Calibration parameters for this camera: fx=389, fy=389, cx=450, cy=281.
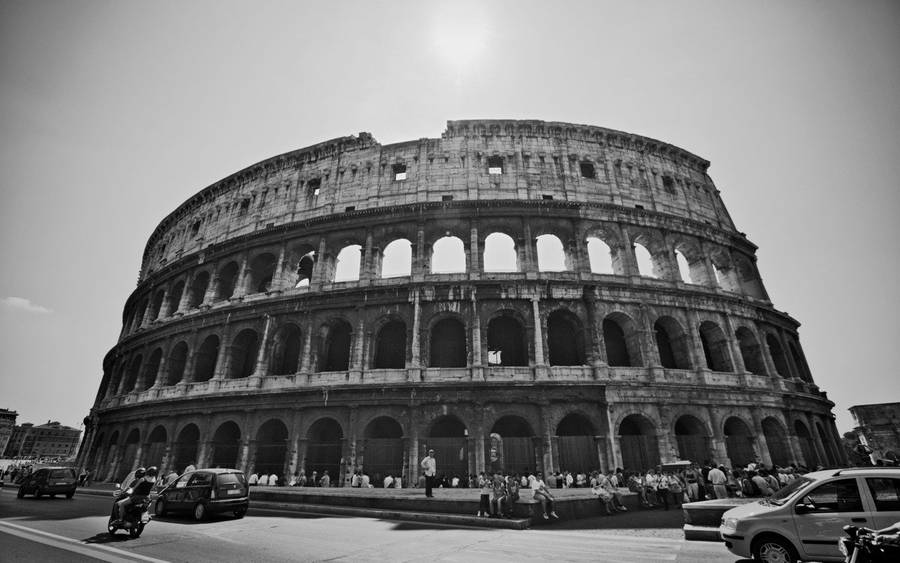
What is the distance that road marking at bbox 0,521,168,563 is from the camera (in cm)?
569

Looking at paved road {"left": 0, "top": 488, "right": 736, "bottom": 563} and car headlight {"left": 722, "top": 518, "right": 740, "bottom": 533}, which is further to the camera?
paved road {"left": 0, "top": 488, "right": 736, "bottom": 563}

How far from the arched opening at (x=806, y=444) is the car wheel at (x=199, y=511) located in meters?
24.4

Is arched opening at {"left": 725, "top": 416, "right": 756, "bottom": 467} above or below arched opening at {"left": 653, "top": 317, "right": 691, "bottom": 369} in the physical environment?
below

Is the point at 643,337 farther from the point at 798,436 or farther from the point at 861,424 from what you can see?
the point at 861,424

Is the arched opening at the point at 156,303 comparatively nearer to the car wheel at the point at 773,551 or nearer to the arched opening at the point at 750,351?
the car wheel at the point at 773,551

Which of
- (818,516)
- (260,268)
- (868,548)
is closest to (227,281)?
(260,268)

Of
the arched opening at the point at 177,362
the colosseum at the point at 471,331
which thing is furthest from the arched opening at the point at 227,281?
the arched opening at the point at 177,362

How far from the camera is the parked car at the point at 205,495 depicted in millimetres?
9328

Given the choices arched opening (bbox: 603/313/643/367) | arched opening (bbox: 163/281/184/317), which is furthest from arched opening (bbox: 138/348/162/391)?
arched opening (bbox: 603/313/643/367)

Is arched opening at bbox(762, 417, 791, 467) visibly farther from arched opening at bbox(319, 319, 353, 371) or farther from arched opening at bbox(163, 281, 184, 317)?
arched opening at bbox(163, 281, 184, 317)

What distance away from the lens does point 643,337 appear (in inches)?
699

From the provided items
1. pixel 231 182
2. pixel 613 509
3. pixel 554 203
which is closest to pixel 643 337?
pixel 554 203

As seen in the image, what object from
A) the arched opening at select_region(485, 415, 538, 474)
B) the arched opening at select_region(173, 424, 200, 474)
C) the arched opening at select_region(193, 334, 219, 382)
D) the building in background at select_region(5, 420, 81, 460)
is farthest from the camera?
the building in background at select_region(5, 420, 81, 460)

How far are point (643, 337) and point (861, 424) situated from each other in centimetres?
3418
